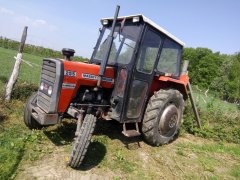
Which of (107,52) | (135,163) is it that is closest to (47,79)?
(107,52)

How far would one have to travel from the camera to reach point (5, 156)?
467 centimetres

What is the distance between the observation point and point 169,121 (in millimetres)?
6570

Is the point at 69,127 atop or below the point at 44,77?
below

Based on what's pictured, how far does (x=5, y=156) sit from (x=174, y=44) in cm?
431

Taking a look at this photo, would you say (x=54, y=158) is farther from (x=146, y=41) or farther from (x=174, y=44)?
(x=174, y=44)

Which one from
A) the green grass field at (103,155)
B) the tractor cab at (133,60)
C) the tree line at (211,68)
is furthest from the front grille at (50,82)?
the tree line at (211,68)

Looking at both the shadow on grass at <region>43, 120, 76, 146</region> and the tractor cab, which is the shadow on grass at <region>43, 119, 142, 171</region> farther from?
the tractor cab

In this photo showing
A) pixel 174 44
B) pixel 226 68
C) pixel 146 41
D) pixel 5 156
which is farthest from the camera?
pixel 226 68

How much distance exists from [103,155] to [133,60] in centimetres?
189

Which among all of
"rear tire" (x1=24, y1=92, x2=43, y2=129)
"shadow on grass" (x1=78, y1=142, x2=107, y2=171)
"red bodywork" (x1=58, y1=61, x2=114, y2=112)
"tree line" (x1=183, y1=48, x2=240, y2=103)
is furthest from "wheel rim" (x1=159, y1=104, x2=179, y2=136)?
"tree line" (x1=183, y1=48, x2=240, y2=103)

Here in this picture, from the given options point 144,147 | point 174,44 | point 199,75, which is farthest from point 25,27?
point 199,75

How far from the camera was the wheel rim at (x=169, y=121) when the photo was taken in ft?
21.0

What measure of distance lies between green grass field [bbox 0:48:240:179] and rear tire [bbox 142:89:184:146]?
26 cm

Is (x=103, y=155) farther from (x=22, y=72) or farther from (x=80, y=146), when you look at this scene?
(x=22, y=72)
